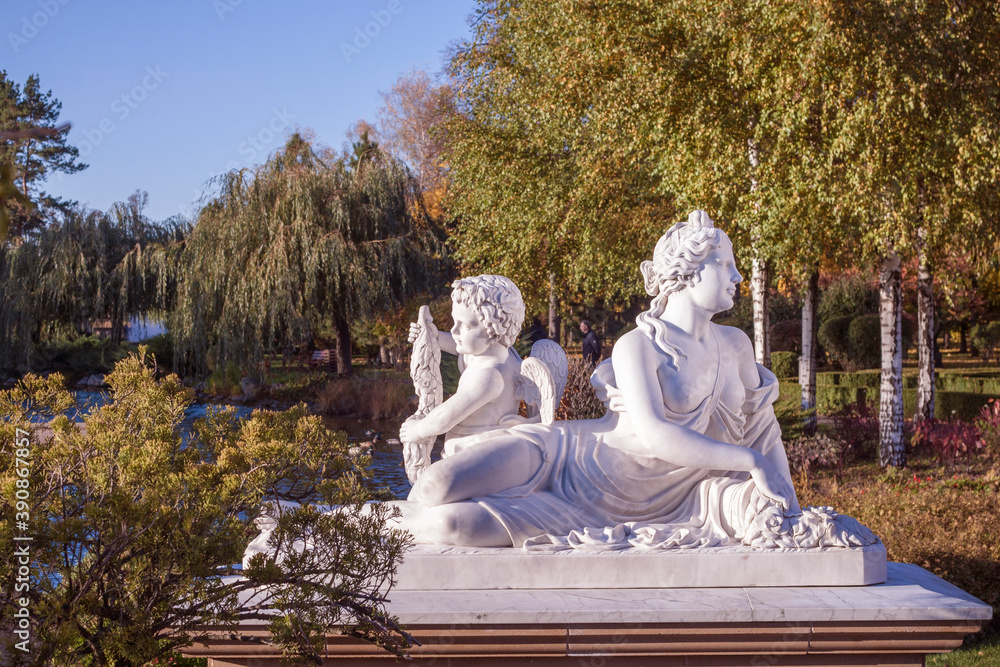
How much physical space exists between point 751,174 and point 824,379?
1147cm

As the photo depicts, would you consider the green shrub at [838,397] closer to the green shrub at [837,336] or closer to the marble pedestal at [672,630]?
the green shrub at [837,336]

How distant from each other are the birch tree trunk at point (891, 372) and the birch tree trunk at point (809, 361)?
173cm

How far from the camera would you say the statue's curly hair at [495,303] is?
3879 millimetres

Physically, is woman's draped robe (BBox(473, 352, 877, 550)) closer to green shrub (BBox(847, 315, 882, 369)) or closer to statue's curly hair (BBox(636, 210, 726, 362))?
statue's curly hair (BBox(636, 210, 726, 362))

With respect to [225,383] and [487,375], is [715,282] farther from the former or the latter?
[225,383]

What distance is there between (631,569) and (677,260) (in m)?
1.34

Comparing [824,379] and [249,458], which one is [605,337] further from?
[249,458]

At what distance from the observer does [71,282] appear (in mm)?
20328

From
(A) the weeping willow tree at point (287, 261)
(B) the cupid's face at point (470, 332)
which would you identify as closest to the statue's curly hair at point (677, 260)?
(B) the cupid's face at point (470, 332)

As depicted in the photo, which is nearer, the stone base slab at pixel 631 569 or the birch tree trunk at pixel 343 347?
the stone base slab at pixel 631 569

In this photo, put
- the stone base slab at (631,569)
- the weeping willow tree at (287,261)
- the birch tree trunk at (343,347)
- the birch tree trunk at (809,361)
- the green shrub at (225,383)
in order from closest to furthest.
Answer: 1. the stone base slab at (631,569)
2. the birch tree trunk at (809,361)
3. the weeping willow tree at (287,261)
4. the green shrub at (225,383)
5. the birch tree trunk at (343,347)

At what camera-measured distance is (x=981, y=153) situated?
8742 mm

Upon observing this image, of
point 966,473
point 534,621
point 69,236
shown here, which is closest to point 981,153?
point 966,473

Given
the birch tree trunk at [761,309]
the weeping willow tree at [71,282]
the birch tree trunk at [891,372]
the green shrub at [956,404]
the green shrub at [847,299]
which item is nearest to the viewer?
the birch tree trunk at [891,372]
